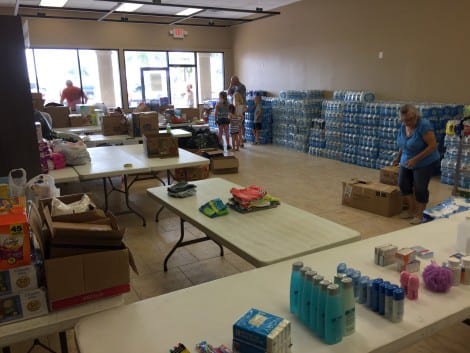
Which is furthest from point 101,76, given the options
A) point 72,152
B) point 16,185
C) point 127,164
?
point 16,185

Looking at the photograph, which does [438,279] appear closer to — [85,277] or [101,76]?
[85,277]

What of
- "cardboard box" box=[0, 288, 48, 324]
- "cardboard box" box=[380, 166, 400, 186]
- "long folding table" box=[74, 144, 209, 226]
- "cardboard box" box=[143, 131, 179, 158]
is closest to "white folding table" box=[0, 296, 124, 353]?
"cardboard box" box=[0, 288, 48, 324]

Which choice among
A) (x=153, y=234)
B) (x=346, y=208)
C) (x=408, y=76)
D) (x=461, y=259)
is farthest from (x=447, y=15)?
(x=461, y=259)

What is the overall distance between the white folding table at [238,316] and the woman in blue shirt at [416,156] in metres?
2.63

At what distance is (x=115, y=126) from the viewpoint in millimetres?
6633

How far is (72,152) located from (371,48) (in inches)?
256

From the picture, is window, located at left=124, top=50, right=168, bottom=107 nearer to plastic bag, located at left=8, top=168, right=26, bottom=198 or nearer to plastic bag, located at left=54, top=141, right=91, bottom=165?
plastic bag, located at left=54, top=141, right=91, bottom=165

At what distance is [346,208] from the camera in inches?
203

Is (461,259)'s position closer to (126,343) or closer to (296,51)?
(126,343)

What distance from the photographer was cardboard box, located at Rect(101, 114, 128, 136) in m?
6.58

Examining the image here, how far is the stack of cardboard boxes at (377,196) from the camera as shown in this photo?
478cm

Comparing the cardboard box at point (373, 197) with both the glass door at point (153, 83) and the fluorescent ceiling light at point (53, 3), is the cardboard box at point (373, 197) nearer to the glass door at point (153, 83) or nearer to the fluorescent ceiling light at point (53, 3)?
the fluorescent ceiling light at point (53, 3)

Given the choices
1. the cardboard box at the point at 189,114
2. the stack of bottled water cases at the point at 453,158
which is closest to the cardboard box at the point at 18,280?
the stack of bottled water cases at the point at 453,158

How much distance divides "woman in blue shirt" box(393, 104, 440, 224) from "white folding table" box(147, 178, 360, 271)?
2.11m
